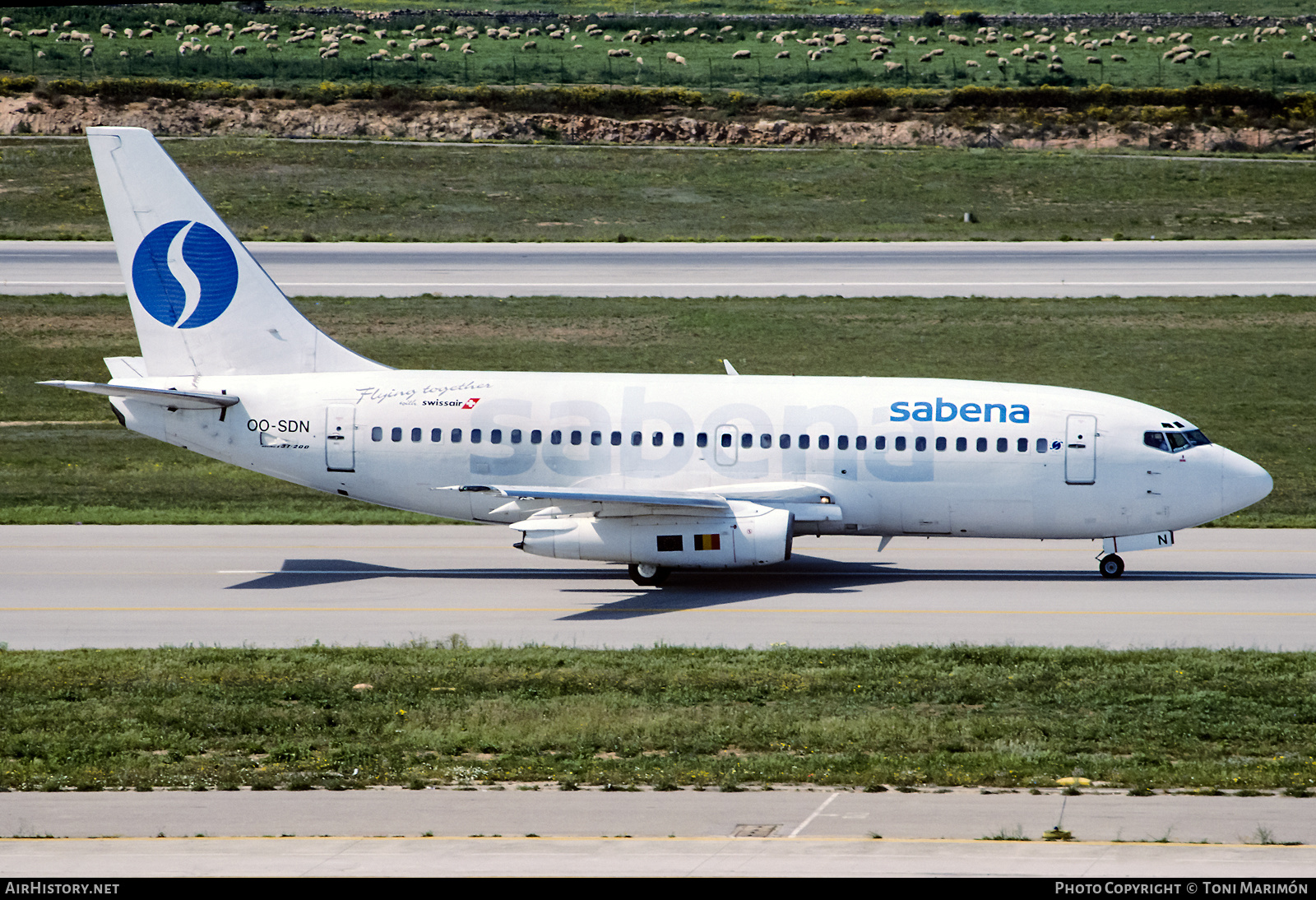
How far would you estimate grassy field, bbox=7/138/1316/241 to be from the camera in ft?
221

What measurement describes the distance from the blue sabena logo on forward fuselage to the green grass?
9.82 m

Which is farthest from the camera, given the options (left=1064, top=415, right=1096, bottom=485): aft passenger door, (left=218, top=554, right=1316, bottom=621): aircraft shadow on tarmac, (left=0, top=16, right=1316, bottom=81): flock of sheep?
(left=0, top=16, right=1316, bottom=81): flock of sheep

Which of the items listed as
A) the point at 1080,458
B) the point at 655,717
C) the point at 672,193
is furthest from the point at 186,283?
the point at 672,193

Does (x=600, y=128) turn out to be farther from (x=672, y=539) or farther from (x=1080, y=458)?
(x=672, y=539)

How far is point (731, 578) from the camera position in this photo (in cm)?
3019

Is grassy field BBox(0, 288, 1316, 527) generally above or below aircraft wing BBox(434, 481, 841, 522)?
above

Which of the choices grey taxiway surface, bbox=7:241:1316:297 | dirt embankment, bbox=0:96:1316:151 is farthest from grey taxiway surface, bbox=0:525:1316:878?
dirt embankment, bbox=0:96:1316:151

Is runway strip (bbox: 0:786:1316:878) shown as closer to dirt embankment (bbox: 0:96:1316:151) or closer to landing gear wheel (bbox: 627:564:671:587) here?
landing gear wheel (bbox: 627:564:671:587)

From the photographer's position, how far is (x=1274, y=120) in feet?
282

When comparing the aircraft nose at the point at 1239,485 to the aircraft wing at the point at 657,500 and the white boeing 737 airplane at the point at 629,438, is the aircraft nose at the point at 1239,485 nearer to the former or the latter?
the white boeing 737 airplane at the point at 629,438

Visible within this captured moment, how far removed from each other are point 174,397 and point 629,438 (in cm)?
939

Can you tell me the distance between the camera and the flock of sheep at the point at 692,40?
106 m
